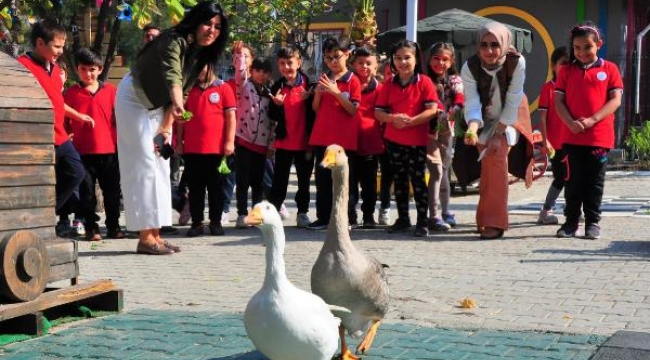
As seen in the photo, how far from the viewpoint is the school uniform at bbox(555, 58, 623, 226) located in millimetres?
9070

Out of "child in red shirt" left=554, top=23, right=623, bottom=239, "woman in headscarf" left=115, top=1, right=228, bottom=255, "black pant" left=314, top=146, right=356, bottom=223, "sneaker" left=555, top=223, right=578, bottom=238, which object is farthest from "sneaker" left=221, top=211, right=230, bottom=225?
"child in red shirt" left=554, top=23, right=623, bottom=239

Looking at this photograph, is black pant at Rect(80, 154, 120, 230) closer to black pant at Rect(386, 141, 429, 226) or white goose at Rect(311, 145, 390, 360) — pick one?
black pant at Rect(386, 141, 429, 226)

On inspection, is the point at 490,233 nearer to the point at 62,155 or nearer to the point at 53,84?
the point at 62,155

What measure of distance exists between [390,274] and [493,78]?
8.76 feet

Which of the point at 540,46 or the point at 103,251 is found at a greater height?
the point at 540,46

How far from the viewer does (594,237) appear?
921 cm

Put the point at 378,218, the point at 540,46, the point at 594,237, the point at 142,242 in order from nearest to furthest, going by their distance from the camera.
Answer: the point at 142,242
the point at 594,237
the point at 378,218
the point at 540,46

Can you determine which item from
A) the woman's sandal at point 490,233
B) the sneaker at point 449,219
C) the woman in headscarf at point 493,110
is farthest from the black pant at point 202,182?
the woman's sandal at point 490,233

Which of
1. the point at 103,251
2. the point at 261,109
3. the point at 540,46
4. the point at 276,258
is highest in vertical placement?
the point at 540,46

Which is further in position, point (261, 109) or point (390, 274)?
point (261, 109)

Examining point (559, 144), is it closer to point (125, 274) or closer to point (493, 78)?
point (493, 78)

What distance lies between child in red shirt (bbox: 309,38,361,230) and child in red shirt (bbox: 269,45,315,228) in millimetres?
241

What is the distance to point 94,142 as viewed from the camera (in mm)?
9664

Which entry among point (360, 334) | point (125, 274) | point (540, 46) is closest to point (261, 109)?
point (125, 274)
